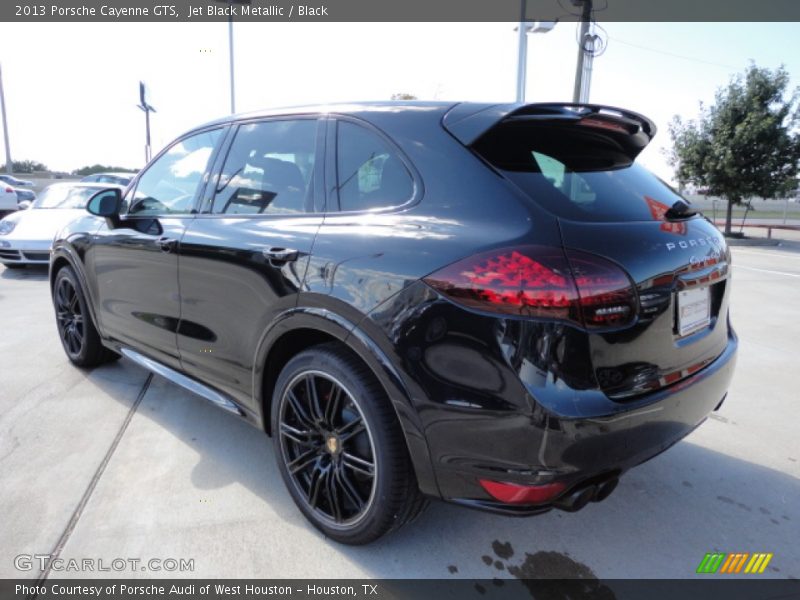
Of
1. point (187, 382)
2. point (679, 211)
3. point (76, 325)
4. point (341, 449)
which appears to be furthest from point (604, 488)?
point (76, 325)

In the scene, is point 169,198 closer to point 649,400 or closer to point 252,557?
point 252,557

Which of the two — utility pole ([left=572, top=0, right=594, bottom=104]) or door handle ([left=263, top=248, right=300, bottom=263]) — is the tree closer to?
utility pole ([left=572, top=0, right=594, bottom=104])

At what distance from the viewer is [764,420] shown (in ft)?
11.5

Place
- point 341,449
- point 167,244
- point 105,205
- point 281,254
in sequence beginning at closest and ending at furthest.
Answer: point 341,449
point 281,254
point 167,244
point 105,205

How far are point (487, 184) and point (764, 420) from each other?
111 inches

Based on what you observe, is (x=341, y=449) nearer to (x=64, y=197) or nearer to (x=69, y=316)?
(x=69, y=316)

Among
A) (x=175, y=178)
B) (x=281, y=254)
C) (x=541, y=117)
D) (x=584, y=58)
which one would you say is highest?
(x=584, y=58)

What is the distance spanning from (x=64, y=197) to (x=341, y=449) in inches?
392

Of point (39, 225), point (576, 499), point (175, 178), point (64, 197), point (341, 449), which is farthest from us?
point (64, 197)

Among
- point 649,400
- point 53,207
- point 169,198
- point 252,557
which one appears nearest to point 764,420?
point 649,400

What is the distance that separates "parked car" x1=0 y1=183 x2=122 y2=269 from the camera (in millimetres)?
8422

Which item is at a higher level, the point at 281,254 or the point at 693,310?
the point at 281,254

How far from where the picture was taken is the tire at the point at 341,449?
2.03 m

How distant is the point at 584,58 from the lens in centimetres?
1192
